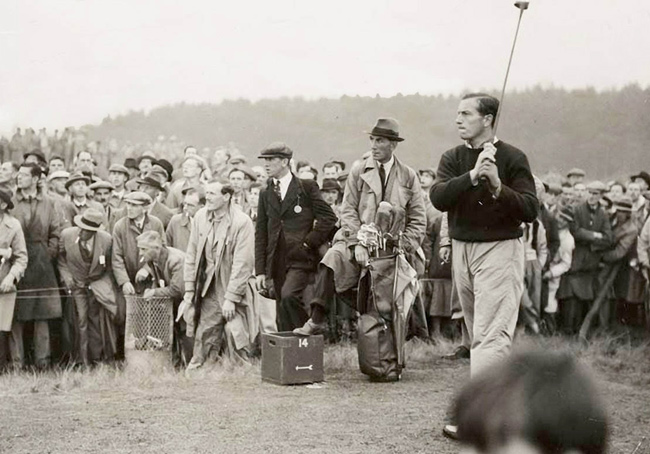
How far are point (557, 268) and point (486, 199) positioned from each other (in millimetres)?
5203

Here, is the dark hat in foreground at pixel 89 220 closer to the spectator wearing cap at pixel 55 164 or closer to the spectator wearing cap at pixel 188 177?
the spectator wearing cap at pixel 55 164

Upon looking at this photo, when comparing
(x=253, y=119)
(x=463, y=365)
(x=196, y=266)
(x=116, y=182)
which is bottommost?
(x=463, y=365)

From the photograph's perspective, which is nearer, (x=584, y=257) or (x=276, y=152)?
A: (x=276, y=152)

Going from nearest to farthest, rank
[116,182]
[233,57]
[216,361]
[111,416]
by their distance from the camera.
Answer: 1. [111,416]
2. [216,361]
3. [233,57]
4. [116,182]

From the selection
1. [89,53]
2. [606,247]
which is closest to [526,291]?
[606,247]

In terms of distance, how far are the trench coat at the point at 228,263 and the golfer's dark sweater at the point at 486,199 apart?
9.86 ft

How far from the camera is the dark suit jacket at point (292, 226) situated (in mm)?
8000

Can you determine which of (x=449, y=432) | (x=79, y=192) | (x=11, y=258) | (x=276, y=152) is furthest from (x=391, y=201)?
(x=11, y=258)

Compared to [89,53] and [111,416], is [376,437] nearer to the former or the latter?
[111,416]

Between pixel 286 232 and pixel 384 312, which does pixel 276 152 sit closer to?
pixel 286 232

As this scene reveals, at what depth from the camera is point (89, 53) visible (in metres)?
8.15

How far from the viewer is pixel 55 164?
340 inches

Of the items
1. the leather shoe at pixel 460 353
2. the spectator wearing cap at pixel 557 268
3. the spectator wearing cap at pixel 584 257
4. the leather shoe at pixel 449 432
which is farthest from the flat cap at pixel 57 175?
the spectator wearing cap at pixel 584 257

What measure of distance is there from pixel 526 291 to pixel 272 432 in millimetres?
A: 5065
